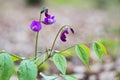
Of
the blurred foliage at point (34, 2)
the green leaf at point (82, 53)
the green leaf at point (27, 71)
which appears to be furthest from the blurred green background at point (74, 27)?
the green leaf at point (27, 71)

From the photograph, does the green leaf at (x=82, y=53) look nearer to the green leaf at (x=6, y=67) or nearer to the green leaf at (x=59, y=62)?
the green leaf at (x=59, y=62)

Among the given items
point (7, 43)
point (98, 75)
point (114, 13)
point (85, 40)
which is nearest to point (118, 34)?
point (85, 40)

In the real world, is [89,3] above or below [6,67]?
above

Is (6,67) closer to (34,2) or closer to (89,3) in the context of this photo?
(34,2)

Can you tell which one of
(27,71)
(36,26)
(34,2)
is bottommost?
(27,71)

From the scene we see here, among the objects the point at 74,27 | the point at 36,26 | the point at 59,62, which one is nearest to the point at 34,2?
the point at 74,27

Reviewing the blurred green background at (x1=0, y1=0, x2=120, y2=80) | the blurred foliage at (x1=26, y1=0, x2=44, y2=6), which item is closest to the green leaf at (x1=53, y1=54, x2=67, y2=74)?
the blurred green background at (x1=0, y1=0, x2=120, y2=80)

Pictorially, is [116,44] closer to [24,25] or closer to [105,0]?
[24,25]
